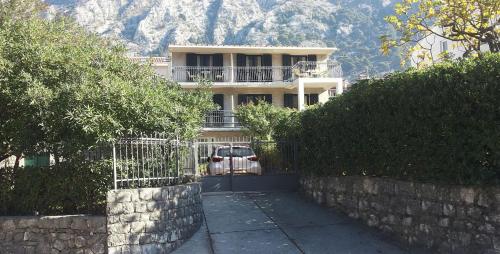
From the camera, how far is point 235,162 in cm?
1538

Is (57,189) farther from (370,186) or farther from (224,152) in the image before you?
(224,152)

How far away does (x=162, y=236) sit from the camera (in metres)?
8.67

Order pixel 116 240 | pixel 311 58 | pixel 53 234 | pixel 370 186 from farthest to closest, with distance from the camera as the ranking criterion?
1. pixel 311 58
2. pixel 370 186
3. pixel 53 234
4. pixel 116 240

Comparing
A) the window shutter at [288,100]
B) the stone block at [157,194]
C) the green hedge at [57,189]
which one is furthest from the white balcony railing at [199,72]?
the stone block at [157,194]

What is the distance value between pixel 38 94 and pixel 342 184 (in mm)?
6919

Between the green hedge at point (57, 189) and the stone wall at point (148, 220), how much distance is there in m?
0.47

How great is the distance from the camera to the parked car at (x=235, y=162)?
601 inches

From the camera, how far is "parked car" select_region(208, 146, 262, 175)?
50.1ft

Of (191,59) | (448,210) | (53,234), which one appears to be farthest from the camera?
(191,59)

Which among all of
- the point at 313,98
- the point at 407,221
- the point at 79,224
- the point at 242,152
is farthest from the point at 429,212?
the point at 313,98

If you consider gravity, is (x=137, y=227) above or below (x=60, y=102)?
below

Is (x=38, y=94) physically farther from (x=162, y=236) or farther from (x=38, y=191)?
(x=162, y=236)

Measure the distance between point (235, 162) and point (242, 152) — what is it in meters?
0.59

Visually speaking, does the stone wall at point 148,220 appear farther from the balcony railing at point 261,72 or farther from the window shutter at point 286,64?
the window shutter at point 286,64
